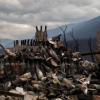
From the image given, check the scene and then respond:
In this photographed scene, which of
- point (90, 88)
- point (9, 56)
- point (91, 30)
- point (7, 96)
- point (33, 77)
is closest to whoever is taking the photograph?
point (7, 96)

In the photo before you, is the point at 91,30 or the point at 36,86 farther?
the point at 91,30

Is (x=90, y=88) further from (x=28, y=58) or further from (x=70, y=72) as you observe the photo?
(x=28, y=58)

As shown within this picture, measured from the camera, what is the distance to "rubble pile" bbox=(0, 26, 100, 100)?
37.3 ft

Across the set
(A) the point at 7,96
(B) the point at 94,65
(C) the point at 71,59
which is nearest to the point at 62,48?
(C) the point at 71,59

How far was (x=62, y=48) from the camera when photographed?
14164 millimetres

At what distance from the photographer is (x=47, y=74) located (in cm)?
1289

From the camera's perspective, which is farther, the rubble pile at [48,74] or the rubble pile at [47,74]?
the rubble pile at [48,74]

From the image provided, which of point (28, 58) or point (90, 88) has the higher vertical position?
point (28, 58)

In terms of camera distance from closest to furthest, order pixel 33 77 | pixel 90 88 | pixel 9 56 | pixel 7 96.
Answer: pixel 7 96
pixel 90 88
pixel 33 77
pixel 9 56

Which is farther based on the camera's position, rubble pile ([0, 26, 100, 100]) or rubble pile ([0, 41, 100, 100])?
rubble pile ([0, 41, 100, 100])

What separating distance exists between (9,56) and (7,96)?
9.64ft

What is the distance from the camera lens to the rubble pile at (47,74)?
11359 mm

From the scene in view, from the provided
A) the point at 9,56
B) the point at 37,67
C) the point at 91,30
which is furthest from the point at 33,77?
the point at 91,30

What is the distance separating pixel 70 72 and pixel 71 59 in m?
0.62
